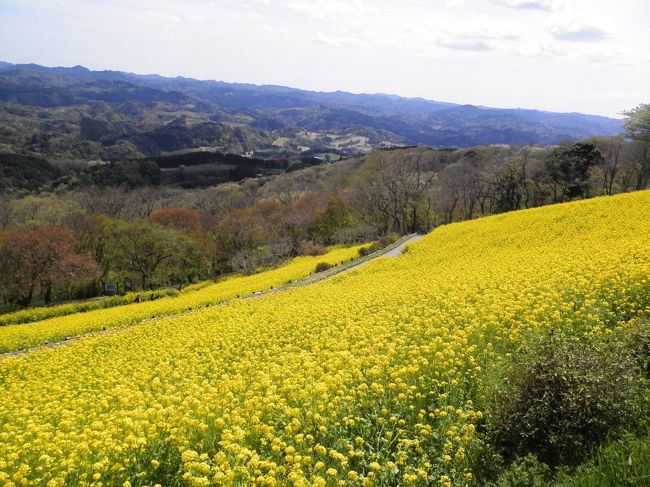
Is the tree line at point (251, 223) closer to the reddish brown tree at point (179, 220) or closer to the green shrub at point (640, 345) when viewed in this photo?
the reddish brown tree at point (179, 220)

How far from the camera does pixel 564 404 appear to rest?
6.48 meters

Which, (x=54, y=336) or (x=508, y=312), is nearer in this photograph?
(x=508, y=312)

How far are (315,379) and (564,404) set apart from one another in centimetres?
485

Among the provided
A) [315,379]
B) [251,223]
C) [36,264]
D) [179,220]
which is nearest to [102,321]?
[315,379]

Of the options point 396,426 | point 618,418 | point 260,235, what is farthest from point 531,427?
point 260,235

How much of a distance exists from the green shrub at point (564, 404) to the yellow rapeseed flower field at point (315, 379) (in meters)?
0.68

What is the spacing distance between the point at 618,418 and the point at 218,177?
196032 mm

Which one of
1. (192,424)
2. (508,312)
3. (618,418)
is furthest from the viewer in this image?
(508,312)

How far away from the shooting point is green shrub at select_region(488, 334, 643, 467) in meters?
6.28

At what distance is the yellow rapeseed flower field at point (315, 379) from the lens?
21.6 ft

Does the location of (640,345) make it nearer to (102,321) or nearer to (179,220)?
(102,321)

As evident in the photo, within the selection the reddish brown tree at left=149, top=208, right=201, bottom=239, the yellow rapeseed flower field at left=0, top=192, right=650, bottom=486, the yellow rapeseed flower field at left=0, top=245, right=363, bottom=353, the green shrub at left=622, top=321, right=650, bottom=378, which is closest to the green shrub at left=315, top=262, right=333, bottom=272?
the yellow rapeseed flower field at left=0, top=245, right=363, bottom=353

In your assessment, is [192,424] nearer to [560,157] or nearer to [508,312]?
[508,312]

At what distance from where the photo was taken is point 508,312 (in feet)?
38.0
